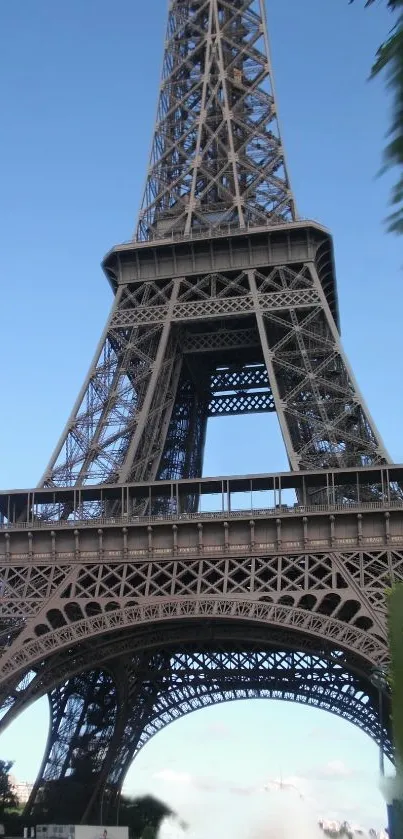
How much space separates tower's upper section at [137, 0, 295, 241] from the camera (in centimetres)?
4781

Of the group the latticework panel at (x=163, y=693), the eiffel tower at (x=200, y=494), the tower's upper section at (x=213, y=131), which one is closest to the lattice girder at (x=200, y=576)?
the eiffel tower at (x=200, y=494)

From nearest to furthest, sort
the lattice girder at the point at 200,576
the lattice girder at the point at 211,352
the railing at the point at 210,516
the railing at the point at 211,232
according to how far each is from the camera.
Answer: the lattice girder at the point at 200,576 < the railing at the point at 210,516 < the lattice girder at the point at 211,352 < the railing at the point at 211,232

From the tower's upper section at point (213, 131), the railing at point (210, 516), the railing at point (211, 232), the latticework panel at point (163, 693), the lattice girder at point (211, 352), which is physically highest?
the tower's upper section at point (213, 131)

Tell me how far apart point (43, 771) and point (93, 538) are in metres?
15.0

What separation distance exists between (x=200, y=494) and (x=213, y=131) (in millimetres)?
20646

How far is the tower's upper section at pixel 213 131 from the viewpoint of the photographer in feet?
157

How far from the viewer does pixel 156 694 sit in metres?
47.4

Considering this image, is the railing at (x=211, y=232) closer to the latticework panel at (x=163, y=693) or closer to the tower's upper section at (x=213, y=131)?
the tower's upper section at (x=213, y=131)

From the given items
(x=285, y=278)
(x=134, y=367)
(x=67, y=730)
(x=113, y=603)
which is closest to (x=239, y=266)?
(x=285, y=278)

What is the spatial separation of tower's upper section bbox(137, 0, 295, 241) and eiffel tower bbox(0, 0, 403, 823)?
4.6 inches

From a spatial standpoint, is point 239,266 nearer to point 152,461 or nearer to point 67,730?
point 152,461

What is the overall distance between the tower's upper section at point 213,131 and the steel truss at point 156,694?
62.5ft

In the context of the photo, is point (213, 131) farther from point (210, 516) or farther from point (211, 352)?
point (210, 516)

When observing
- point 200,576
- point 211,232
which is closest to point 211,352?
point 211,232
